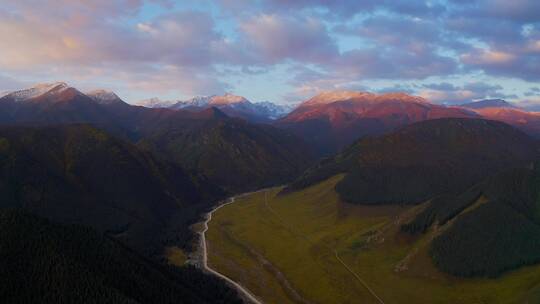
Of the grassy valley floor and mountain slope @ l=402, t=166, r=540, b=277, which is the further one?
mountain slope @ l=402, t=166, r=540, b=277

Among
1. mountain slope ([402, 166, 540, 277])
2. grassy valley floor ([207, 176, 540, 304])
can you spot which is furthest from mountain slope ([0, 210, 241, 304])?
mountain slope ([402, 166, 540, 277])

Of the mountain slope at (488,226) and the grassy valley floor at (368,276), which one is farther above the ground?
the mountain slope at (488,226)

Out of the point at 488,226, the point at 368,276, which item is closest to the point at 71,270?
the point at 368,276

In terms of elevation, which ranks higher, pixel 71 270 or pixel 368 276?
pixel 71 270

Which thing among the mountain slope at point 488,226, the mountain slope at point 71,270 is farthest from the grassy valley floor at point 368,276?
the mountain slope at point 71,270

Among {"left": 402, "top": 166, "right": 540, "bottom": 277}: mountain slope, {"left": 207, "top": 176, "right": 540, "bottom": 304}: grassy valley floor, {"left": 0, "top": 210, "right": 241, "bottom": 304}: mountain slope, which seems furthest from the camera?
{"left": 402, "top": 166, "right": 540, "bottom": 277}: mountain slope

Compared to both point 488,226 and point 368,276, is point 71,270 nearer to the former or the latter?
point 368,276

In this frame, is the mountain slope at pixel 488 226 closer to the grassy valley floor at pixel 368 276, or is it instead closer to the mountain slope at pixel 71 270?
the grassy valley floor at pixel 368 276

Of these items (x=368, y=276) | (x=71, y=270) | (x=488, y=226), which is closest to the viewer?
(x=71, y=270)

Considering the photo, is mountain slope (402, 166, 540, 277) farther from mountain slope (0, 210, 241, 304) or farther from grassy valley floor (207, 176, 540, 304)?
mountain slope (0, 210, 241, 304)
